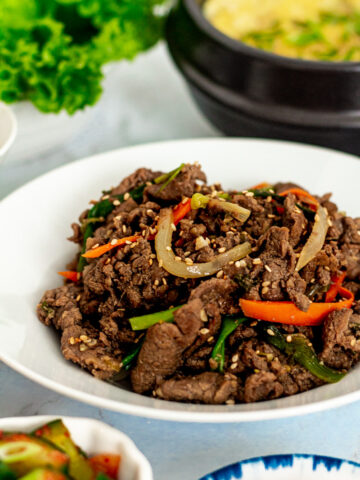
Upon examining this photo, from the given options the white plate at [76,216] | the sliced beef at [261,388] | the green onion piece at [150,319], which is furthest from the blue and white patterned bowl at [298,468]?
the green onion piece at [150,319]

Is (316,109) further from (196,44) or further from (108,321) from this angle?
(108,321)

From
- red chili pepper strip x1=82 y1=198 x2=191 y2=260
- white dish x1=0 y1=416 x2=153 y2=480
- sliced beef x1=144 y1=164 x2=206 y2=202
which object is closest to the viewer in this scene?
white dish x1=0 y1=416 x2=153 y2=480

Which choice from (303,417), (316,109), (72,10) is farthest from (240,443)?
(72,10)

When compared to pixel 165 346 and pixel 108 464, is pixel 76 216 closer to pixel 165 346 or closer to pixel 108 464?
pixel 165 346

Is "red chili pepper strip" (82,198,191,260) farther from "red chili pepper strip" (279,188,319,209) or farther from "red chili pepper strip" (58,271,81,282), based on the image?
"red chili pepper strip" (279,188,319,209)

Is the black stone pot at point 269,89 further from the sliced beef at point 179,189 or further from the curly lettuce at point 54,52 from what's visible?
the sliced beef at point 179,189

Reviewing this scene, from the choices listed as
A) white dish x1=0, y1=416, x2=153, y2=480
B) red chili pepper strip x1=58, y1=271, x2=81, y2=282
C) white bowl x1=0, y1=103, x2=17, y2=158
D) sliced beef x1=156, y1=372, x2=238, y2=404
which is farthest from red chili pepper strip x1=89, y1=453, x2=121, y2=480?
white bowl x1=0, y1=103, x2=17, y2=158
